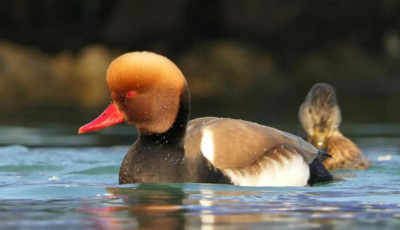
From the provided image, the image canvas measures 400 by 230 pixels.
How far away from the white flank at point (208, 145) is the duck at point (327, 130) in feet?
9.74

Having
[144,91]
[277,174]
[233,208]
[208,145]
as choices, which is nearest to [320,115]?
[277,174]

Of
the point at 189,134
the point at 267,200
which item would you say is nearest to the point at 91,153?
the point at 189,134

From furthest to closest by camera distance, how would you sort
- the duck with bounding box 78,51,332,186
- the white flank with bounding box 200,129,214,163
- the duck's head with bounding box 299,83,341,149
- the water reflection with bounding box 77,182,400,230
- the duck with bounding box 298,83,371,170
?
1. the duck's head with bounding box 299,83,341,149
2. the duck with bounding box 298,83,371,170
3. the white flank with bounding box 200,129,214,163
4. the duck with bounding box 78,51,332,186
5. the water reflection with bounding box 77,182,400,230

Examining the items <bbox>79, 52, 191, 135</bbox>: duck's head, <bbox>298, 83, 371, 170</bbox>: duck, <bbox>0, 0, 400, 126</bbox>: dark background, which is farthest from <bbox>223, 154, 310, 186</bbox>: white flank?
<bbox>0, 0, 400, 126</bbox>: dark background

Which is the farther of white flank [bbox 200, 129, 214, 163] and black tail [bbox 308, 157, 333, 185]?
black tail [bbox 308, 157, 333, 185]

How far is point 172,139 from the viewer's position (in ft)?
25.9

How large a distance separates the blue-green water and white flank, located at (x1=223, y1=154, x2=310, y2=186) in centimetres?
10

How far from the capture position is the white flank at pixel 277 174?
7824 millimetres

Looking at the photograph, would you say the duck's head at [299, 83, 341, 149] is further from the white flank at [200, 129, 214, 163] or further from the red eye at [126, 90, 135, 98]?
the red eye at [126, 90, 135, 98]

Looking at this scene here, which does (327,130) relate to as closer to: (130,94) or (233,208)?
(130,94)

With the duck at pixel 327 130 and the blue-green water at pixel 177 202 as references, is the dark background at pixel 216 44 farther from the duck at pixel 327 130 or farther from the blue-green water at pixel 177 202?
the blue-green water at pixel 177 202

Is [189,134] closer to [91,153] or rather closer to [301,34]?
[91,153]

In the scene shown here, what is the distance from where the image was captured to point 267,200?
7.30 m

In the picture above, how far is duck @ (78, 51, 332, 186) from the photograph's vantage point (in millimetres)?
7695
